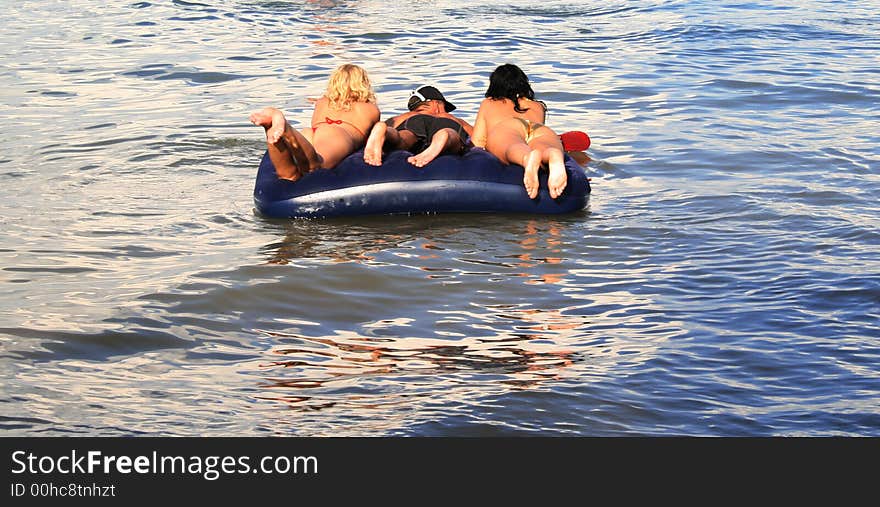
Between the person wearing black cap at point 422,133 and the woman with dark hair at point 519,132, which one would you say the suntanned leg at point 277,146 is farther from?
the woman with dark hair at point 519,132

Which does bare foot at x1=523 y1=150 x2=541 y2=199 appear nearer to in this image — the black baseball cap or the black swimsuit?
the black swimsuit

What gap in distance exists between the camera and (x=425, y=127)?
28.7 feet

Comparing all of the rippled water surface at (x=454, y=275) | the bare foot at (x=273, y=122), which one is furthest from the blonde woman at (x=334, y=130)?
the rippled water surface at (x=454, y=275)

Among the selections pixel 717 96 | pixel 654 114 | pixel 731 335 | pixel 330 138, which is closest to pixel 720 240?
pixel 731 335

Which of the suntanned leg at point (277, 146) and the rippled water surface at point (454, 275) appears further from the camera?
the suntanned leg at point (277, 146)

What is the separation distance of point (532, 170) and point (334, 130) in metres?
1.46

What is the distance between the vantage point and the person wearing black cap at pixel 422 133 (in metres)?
8.13

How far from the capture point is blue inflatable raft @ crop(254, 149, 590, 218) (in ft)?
26.6

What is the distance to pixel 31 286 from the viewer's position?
21.4 feet

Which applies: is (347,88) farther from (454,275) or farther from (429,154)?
(454,275)

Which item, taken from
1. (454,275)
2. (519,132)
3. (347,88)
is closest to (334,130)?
(347,88)

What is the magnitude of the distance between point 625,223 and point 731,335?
2551 millimetres

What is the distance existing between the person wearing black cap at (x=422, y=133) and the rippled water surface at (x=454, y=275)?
484 millimetres
